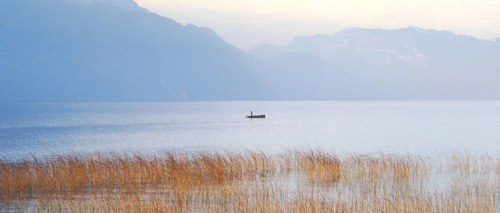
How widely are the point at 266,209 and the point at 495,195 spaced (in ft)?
30.5

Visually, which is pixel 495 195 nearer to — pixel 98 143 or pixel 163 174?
pixel 163 174

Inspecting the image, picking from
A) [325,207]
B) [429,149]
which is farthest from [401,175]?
[429,149]

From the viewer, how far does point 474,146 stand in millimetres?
50406

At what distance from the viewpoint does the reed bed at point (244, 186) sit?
1817cm

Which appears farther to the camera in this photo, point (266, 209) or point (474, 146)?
point (474, 146)

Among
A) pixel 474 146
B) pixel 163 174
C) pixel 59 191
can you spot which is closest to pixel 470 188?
pixel 163 174

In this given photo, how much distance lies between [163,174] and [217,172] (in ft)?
7.85

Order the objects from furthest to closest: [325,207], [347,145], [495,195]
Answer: [347,145], [495,195], [325,207]

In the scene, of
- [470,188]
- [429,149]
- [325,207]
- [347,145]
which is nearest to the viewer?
[325,207]

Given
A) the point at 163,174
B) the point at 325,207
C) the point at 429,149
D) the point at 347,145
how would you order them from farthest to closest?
the point at 347,145 → the point at 429,149 → the point at 163,174 → the point at 325,207

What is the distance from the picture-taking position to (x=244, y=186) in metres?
23.0

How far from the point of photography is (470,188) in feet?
74.2

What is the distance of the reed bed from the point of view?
18172 mm

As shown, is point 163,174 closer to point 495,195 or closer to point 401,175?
point 401,175
